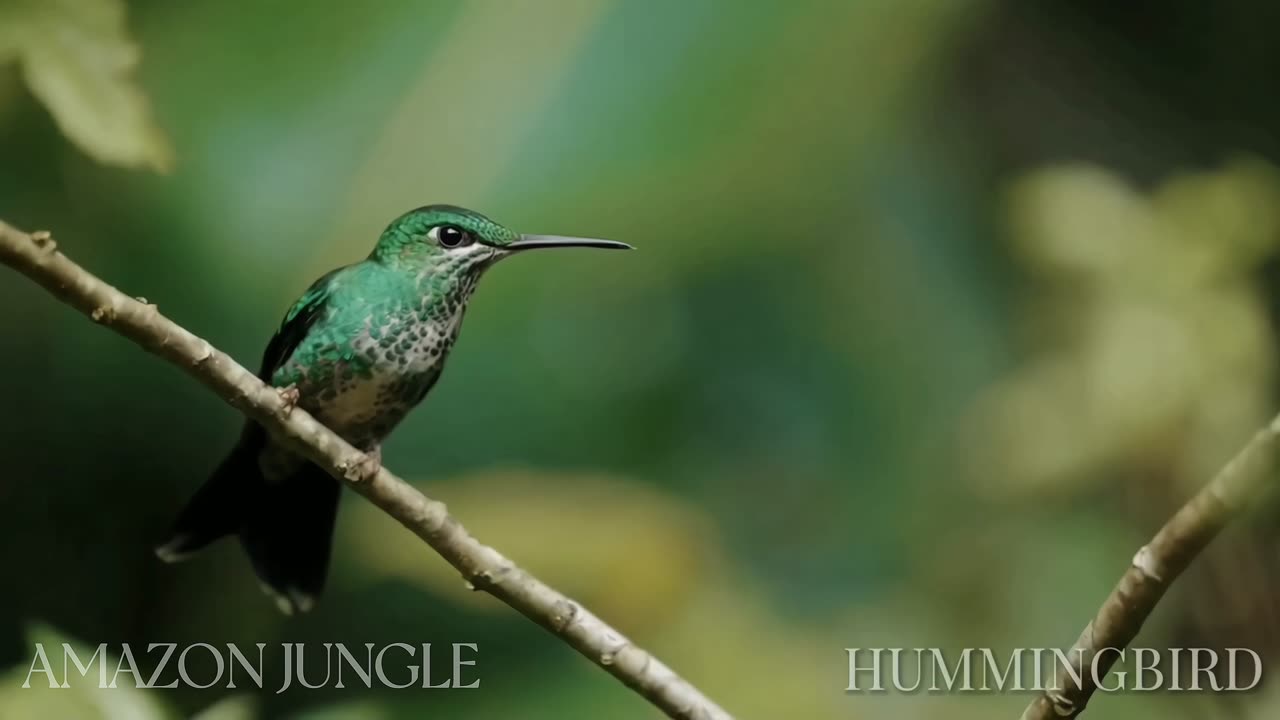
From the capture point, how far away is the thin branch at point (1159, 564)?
99 centimetres

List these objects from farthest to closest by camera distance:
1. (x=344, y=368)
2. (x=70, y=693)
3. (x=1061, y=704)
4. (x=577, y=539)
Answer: (x=577, y=539)
(x=70, y=693)
(x=344, y=368)
(x=1061, y=704)

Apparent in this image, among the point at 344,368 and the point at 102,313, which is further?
the point at 344,368

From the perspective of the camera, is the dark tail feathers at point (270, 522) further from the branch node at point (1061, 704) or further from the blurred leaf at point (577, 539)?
the branch node at point (1061, 704)

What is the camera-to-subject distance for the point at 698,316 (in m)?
1.78

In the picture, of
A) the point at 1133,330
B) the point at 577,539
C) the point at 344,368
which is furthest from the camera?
the point at 1133,330

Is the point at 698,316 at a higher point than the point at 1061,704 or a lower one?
higher

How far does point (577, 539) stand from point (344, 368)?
503 millimetres

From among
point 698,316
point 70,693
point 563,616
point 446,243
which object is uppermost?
point 698,316

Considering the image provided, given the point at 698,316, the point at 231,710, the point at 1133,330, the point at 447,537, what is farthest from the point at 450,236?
the point at 1133,330

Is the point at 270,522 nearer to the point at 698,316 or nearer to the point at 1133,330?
the point at 698,316

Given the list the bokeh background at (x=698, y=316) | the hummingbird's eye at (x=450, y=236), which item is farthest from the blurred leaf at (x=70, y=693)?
the hummingbird's eye at (x=450, y=236)

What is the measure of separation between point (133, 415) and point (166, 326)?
59cm

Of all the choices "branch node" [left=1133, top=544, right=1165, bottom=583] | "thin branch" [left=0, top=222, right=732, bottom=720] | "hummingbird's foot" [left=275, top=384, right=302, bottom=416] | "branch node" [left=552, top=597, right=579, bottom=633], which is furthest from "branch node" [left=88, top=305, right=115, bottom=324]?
"branch node" [left=1133, top=544, right=1165, bottom=583]

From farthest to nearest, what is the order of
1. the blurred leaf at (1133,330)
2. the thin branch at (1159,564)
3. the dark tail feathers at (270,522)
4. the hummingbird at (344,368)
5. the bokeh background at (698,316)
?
1. the blurred leaf at (1133,330)
2. the bokeh background at (698,316)
3. the dark tail feathers at (270,522)
4. the hummingbird at (344,368)
5. the thin branch at (1159,564)
